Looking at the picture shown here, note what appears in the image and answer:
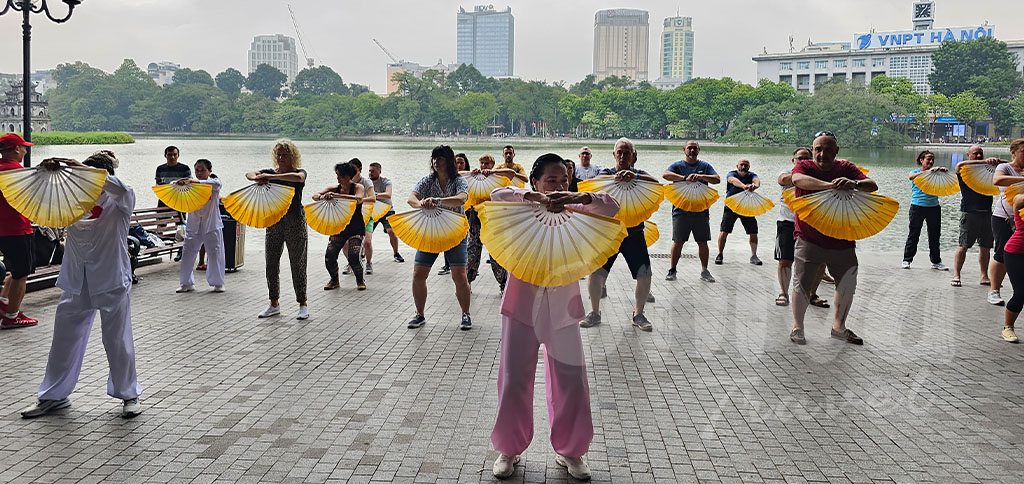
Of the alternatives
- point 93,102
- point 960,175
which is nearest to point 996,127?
point 960,175

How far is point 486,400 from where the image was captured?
5.67 metres

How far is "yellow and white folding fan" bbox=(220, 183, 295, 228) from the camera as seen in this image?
831 centimetres

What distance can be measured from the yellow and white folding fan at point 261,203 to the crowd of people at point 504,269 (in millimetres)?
120

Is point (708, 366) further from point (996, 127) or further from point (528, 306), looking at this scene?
point (996, 127)

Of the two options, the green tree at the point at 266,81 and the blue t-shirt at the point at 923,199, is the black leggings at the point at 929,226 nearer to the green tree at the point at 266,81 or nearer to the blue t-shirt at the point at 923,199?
the blue t-shirt at the point at 923,199

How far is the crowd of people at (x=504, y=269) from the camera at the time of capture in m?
4.25

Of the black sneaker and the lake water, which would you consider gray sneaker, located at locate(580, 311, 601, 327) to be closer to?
the black sneaker

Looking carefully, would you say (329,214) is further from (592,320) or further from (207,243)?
(592,320)

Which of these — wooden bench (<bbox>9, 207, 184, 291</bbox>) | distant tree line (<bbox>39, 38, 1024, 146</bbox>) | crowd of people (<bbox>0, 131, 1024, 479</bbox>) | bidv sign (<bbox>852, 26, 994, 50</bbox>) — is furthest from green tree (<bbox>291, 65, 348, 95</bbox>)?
crowd of people (<bbox>0, 131, 1024, 479</bbox>)

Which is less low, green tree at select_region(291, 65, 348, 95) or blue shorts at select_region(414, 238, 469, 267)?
green tree at select_region(291, 65, 348, 95)

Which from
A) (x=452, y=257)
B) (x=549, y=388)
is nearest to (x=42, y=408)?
(x=549, y=388)

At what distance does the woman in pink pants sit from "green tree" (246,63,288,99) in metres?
116

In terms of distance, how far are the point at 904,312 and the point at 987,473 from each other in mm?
5173

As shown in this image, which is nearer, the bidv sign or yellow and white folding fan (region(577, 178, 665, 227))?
yellow and white folding fan (region(577, 178, 665, 227))
